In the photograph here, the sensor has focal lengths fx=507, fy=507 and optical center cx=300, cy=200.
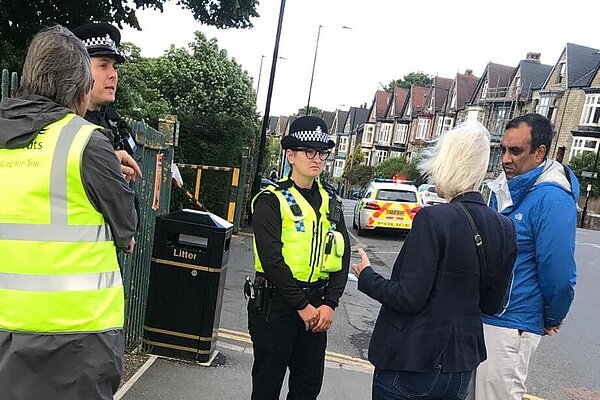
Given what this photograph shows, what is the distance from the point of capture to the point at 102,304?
5.82 feet

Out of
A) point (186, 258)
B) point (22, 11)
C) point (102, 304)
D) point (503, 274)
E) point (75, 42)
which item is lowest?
point (186, 258)

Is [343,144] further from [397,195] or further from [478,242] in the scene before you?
[478,242]

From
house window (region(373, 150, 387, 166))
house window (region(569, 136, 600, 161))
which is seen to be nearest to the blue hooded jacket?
house window (region(569, 136, 600, 161))

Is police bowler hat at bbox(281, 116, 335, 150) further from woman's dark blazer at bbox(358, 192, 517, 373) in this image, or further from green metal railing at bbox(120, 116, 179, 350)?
green metal railing at bbox(120, 116, 179, 350)

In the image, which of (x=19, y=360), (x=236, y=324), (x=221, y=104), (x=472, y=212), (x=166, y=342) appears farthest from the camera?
(x=221, y=104)

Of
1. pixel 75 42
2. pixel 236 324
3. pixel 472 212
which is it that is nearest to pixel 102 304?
pixel 75 42

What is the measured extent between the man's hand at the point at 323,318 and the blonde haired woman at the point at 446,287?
24.6 inches

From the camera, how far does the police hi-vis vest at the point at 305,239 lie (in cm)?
281

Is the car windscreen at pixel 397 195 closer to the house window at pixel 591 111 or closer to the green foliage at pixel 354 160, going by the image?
the house window at pixel 591 111

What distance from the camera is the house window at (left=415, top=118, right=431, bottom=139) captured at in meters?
56.3

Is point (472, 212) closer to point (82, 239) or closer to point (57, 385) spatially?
point (82, 239)

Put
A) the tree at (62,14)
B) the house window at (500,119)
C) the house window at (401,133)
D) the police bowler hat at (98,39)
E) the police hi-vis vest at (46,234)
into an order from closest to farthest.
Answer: the police hi-vis vest at (46,234) → the police bowler hat at (98,39) → the tree at (62,14) → the house window at (500,119) → the house window at (401,133)

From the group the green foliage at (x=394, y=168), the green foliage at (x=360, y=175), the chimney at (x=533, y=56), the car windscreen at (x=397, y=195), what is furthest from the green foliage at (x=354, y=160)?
the car windscreen at (x=397, y=195)

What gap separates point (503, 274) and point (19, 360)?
1.91 meters
